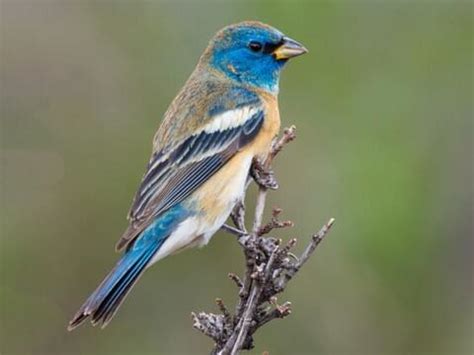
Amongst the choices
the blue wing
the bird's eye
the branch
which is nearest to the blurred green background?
the bird's eye

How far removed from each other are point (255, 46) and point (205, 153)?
0.83 meters

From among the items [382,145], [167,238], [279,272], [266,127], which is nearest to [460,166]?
[382,145]

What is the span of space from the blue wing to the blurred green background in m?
2.08

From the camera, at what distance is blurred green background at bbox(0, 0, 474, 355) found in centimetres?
920

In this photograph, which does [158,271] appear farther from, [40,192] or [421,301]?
[421,301]

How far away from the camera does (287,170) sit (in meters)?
9.70

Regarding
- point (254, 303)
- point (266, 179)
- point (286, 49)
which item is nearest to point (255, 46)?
point (286, 49)

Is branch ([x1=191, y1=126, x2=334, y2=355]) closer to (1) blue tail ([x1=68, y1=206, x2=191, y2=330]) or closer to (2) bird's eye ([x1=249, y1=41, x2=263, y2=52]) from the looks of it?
(1) blue tail ([x1=68, y1=206, x2=191, y2=330])

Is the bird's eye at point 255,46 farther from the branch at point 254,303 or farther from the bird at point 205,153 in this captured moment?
the branch at point 254,303

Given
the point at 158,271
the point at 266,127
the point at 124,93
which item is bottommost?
the point at 158,271

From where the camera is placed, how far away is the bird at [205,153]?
6.62 metres

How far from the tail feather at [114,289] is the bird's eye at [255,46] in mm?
1440

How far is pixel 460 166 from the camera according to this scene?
1062 cm

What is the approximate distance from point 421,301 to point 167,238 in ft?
11.1
